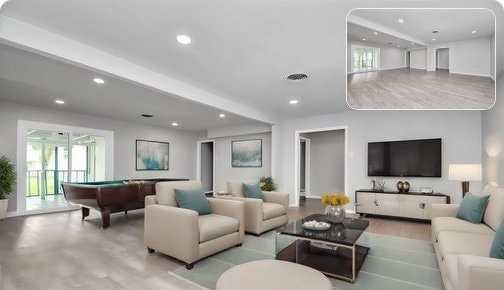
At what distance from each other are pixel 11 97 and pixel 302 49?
209 inches

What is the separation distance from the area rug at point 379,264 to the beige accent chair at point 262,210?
19 cm

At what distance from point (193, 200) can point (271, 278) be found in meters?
1.71

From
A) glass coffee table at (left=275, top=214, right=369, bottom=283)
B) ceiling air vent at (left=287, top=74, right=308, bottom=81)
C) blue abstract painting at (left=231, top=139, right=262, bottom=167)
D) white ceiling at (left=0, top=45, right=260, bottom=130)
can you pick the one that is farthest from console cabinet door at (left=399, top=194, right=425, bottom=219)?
white ceiling at (left=0, top=45, right=260, bottom=130)

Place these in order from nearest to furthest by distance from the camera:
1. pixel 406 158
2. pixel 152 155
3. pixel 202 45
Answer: pixel 202 45
pixel 406 158
pixel 152 155

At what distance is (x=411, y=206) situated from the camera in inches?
173

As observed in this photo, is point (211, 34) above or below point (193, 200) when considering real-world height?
above

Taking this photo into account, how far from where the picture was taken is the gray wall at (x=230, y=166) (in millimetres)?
7195

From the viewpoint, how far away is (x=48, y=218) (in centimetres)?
476

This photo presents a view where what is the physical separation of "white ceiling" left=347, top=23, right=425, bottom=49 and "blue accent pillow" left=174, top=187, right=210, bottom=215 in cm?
240

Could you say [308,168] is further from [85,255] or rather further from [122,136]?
[85,255]

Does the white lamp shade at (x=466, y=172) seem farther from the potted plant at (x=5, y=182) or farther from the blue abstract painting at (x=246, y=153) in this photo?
the potted plant at (x=5, y=182)

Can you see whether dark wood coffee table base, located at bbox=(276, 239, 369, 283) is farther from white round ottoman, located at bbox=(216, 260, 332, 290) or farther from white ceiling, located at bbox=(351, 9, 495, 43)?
white ceiling, located at bbox=(351, 9, 495, 43)

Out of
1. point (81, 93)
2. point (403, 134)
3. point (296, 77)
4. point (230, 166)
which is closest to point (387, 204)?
point (403, 134)

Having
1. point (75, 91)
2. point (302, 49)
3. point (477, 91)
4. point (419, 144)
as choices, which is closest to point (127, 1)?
point (302, 49)
